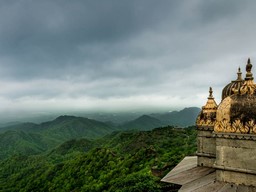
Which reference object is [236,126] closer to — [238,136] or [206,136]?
[238,136]

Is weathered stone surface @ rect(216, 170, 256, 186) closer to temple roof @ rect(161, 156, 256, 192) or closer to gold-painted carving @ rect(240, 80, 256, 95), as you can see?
temple roof @ rect(161, 156, 256, 192)

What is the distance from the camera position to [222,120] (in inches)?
431

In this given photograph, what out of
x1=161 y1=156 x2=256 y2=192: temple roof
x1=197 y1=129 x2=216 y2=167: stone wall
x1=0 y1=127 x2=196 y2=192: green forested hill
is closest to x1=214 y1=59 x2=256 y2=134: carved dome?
x1=161 y1=156 x2=256 y2=192: temple roof

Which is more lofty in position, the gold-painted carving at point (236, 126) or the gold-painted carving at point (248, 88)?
→ the gold-painted carving at point (248, 88)

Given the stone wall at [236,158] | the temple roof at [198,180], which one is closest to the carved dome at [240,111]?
the stone wall at [236,158]

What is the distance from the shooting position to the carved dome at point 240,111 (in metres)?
10.2

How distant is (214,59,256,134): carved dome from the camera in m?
10.2

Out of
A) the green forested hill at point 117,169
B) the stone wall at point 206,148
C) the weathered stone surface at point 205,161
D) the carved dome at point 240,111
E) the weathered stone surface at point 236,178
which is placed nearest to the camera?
the weathered stone surface at point 236,178

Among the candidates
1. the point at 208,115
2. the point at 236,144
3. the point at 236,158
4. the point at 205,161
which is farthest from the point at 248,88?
the point at 205,161

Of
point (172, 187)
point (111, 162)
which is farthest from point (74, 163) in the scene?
point (172, 187)

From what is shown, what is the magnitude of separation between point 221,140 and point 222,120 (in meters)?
0.80

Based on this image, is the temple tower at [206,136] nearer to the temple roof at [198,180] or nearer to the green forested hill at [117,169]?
the temple roof at [198,180]

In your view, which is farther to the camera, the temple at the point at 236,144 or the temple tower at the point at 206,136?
the temple tower at the point at 206,136

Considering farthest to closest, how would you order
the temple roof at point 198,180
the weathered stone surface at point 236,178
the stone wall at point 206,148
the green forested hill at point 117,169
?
the green forested hill at point 117,169, the stone wall at point 206,148, the temple roof at point 198,180, the weathered stone surface at point 236,178
